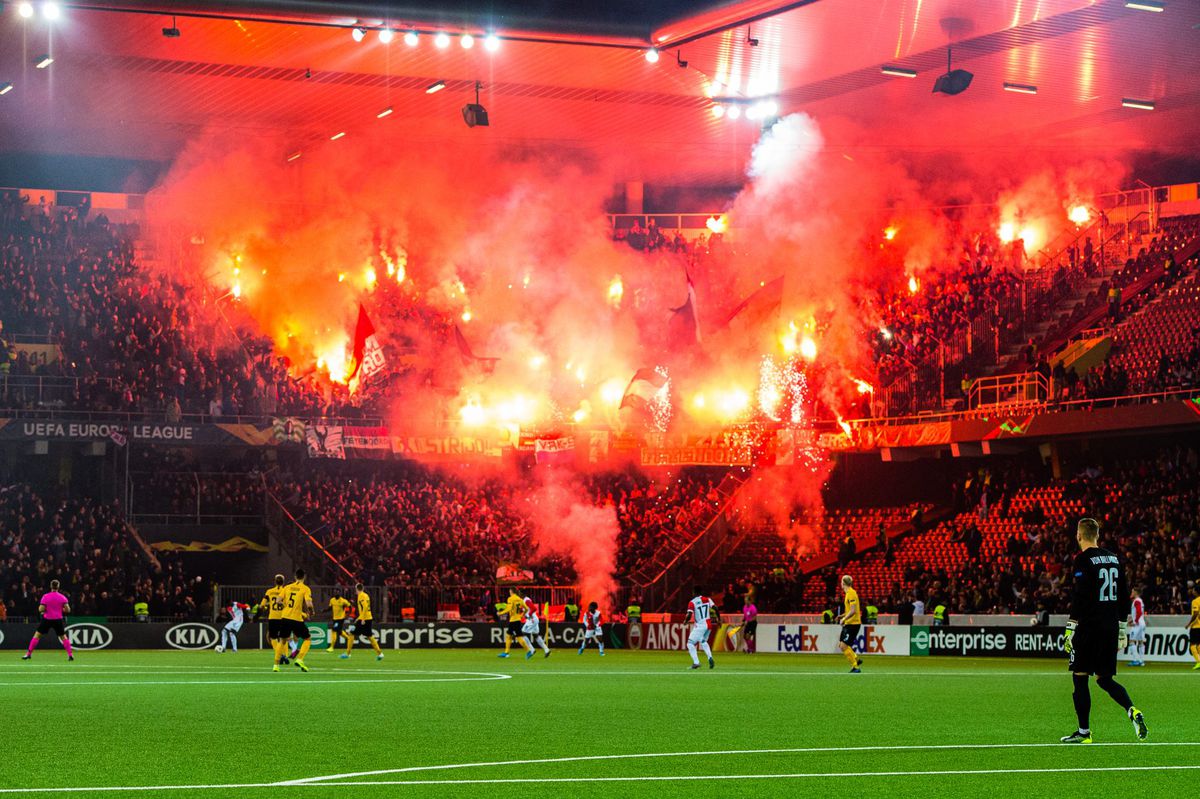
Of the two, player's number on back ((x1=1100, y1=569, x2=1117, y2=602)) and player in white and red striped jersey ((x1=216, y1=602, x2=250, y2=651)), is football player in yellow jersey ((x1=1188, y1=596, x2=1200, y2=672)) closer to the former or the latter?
player's number on back ((x1=1100, y1=569, x2=1117, y2=602))

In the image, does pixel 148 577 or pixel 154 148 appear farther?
pixel 154 148

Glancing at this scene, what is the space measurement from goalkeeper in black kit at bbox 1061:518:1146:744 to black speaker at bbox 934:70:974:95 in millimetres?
30665

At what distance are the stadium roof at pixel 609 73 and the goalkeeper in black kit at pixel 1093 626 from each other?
2867 cm

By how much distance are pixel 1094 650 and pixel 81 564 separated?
38.8 m

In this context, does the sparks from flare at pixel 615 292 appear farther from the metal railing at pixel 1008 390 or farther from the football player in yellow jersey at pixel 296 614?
the football player in yellow jersey at pixel 296 614

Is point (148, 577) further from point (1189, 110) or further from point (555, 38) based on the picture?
point (1189, 110)

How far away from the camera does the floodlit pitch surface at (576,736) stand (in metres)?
10.9

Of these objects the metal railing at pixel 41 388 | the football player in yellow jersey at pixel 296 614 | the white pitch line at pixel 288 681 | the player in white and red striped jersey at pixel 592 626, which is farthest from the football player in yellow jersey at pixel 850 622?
the metal railing at pixel 41 388

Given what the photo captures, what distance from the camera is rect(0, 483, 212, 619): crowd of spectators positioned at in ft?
152

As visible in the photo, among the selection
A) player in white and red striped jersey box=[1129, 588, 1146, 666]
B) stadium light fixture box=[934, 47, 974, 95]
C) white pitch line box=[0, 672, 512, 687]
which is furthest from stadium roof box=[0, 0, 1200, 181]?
white pitch line box=[0, 672, 512, 687]

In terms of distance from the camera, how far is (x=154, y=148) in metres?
56.3

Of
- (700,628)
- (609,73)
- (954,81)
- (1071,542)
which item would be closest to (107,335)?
(609,73)

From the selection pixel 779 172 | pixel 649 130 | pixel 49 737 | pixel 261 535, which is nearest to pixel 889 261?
pixel 779 172

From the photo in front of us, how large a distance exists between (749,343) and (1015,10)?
18960 millimetres
